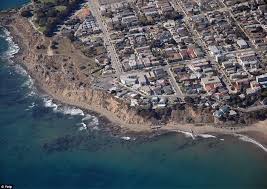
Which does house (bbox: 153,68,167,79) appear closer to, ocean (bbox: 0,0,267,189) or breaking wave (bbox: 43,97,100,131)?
ocean (bbox: 0,0,267,189)

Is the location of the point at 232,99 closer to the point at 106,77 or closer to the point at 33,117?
the point at 106,77

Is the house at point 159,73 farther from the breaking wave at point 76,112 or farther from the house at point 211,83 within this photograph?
the breaking wave at point 76,112

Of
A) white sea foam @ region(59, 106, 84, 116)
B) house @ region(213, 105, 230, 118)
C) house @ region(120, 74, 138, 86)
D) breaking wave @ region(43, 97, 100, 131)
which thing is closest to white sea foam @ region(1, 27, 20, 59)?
breaking wave @ region(43, 97, 100, 131)

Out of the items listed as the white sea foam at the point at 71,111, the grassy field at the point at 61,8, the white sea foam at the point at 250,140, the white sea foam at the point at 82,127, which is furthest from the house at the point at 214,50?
the grassy field at the point at 61,8

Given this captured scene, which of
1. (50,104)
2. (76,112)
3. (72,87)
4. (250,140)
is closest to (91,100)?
(76,112)

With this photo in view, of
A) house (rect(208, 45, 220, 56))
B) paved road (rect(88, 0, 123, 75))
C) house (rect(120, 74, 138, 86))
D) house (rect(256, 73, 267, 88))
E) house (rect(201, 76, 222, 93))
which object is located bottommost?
house (rect(256, 73, 267, 88))

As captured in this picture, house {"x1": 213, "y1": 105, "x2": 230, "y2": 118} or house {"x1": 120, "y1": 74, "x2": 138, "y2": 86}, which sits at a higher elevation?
house {"x1": 120, "y1": 74, "x2": 138, "y2": 86}
